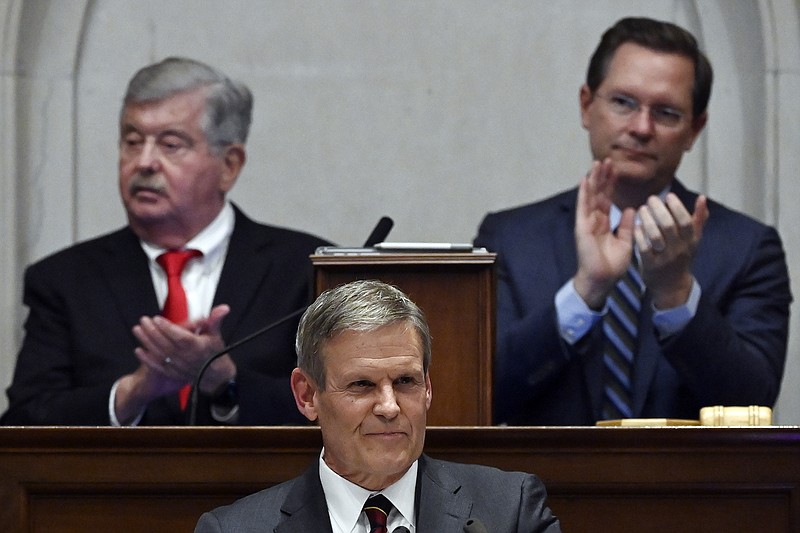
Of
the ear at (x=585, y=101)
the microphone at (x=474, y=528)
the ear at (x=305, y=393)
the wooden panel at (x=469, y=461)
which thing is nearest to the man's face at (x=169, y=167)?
the ear at (x=585, y=101)

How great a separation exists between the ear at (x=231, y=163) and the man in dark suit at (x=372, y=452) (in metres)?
2.60

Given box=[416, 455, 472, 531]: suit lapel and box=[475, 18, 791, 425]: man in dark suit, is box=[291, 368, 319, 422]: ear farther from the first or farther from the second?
box=[475, 18, 791, 425]: man in dark suit

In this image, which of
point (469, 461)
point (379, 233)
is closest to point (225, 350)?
point (379, 233)

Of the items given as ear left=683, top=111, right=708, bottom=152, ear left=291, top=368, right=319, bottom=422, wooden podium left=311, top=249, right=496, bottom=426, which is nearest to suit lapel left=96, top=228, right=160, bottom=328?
wooden podium left=311, top=249, right=496, bottom=426

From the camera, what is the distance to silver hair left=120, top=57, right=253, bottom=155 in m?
5.66

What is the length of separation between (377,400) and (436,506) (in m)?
0.26

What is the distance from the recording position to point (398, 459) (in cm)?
301

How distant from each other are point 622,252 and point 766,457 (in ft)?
4.75

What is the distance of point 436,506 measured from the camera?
309 centimetres

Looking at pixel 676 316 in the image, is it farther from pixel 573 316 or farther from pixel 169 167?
pixel 169 167

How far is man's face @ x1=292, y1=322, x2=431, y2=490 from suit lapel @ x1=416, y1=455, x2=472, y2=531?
7cm

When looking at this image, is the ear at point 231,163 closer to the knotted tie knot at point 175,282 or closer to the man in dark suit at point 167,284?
the man in dark suit at point 167,284

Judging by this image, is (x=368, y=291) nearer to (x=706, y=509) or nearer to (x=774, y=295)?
(x=706, y=509)

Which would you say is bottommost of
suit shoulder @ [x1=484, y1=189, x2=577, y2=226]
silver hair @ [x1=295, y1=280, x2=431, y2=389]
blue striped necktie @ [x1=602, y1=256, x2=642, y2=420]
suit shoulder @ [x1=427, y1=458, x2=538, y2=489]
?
blue striped necktie @ [x1=602, y1=256, x2=642, y2=420]
